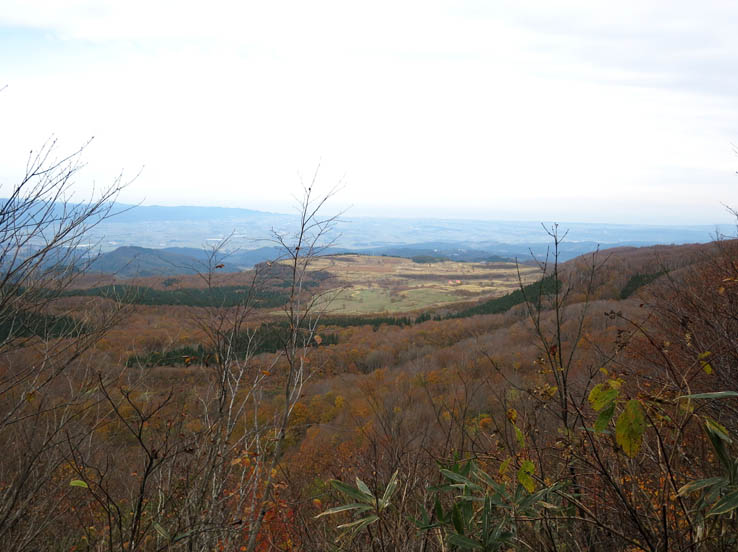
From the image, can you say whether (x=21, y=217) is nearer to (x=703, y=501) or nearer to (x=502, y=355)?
(x=703, y=501)

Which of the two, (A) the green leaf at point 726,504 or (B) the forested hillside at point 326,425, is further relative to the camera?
(B) the forested hillside at point 326,425

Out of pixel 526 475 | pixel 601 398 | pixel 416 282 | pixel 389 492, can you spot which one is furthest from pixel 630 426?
pixel 416 282

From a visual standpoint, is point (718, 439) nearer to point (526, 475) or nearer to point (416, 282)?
point (526, 475)

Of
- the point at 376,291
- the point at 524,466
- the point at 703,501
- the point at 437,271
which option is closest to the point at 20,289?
the point at 524,466

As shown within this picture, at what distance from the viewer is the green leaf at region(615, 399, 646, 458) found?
1.03 meters

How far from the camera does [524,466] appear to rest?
1.45 metres

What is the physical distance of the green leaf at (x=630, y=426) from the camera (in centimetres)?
103

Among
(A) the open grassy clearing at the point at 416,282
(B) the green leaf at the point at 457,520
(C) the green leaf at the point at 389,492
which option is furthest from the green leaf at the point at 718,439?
(A) the open grassy clearing at the point at 416,282

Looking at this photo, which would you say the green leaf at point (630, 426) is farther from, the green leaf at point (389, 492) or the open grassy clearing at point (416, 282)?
the open grassy clearing at point (416, 282)

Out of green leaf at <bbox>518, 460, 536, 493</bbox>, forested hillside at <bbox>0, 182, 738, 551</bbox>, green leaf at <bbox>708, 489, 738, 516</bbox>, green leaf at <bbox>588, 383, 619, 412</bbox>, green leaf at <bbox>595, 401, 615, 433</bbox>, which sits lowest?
forested hillside at <bbox>0, 182, 738, 551</bbox>

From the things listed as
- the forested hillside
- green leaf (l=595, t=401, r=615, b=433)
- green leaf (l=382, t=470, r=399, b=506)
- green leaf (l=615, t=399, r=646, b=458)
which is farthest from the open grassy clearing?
green leaf (l=615, t=399, r=646, b=458)

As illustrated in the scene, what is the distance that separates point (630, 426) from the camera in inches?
41.3

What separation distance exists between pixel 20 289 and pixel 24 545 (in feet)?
8.08

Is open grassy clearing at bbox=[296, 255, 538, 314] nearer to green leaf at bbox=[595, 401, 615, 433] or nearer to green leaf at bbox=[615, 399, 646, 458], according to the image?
green leaf at bbox=[595, 401, 615, 433]
